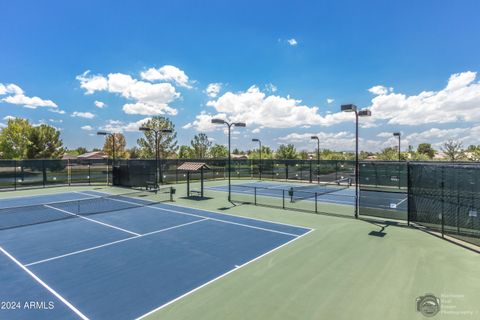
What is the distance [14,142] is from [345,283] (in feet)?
184

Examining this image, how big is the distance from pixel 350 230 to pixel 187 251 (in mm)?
8094

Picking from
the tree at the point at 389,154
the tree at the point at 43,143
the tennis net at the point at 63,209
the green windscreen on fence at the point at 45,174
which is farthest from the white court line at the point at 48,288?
the tree at the point at 389,154

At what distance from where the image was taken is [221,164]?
44094 millimetres

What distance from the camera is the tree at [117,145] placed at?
2630 inches

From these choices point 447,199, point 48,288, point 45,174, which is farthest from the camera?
point 45,174

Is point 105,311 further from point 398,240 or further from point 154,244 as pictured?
point 398,240

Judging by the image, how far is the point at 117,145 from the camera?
72625 millimetres

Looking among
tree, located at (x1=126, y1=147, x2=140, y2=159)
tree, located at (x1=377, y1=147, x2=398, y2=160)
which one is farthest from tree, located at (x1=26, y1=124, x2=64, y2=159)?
tree, located at (x1=377, y1=147, x2=398, y2=160)

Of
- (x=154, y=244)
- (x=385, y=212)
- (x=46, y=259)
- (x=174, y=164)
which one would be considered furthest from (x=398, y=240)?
(x=174, y=164)

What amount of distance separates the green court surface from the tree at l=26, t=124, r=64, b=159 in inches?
2016

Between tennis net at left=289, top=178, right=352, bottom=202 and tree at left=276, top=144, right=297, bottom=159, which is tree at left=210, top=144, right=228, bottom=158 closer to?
tree at left=276, top=144, right=297, bottom=159

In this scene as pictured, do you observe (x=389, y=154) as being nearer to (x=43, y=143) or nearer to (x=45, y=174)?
(x=45, y=174)

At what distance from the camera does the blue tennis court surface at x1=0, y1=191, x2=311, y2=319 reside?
6.98 metres

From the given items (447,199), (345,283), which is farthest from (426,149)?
(345,283)
